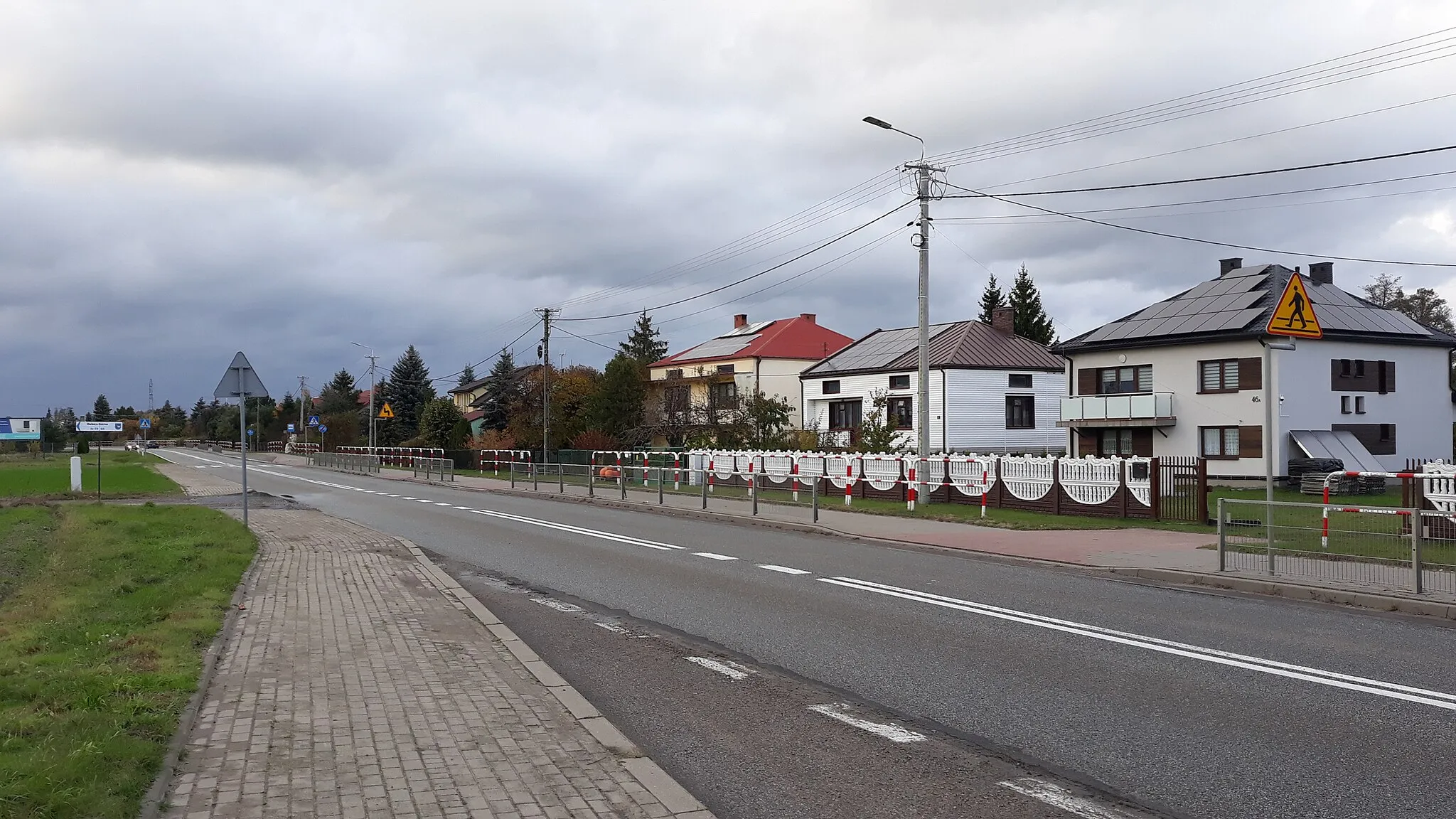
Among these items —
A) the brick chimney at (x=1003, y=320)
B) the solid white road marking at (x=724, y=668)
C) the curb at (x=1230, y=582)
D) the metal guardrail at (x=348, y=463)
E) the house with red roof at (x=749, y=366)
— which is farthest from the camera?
the house with red roof at (x=749, y=366)

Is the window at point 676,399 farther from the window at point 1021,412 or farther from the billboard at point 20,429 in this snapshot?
the billboard at point 20,429

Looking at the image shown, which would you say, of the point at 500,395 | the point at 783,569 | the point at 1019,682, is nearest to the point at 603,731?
the point at 1019,682

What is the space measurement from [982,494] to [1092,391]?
21583 millimetres

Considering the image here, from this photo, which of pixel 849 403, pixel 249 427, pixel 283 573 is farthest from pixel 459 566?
pixel 249 427

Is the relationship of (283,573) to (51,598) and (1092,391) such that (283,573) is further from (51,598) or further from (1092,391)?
(1092,391)

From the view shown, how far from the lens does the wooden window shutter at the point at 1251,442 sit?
37.2m

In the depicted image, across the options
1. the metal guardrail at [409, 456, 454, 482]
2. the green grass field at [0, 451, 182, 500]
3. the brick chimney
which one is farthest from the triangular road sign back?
the brick chimney

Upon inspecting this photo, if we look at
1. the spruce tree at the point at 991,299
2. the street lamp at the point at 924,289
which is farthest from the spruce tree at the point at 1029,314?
the street lamp at the point at 924,289

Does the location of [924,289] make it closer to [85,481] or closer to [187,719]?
[187,719]

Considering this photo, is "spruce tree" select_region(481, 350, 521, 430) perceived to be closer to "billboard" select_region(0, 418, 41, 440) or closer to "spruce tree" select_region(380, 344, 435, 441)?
"spruce tree" select_region(380, 344, 435, 441)

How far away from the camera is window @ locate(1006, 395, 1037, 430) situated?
1988 inches

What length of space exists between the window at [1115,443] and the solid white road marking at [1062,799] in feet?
127

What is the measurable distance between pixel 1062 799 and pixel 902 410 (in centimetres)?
4558

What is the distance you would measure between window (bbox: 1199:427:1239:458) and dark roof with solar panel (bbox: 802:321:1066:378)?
879cm
